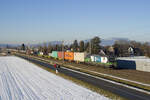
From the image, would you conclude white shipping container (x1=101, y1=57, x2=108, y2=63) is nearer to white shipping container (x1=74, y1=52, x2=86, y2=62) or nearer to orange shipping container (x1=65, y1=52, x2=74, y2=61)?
white shipping container (x1=74, y1=52, x2=86, y2=62)

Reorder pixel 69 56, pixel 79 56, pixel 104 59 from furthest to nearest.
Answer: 1. pixel 69 56
2. pixel 79 56
3. pixel 104 59

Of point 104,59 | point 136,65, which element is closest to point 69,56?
point 104,59

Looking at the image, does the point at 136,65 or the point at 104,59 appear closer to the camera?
the point at 136,65

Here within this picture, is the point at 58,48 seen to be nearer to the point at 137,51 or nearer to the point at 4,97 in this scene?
the point at 137,51

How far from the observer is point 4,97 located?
17.3 metres

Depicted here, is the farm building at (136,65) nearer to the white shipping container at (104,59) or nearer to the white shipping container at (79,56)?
the white shipping container at (104,59)

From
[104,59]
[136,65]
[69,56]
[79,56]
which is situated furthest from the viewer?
[69,56]

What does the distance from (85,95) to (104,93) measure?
2243mm

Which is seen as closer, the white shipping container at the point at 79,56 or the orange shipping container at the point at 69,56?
the white shipping container at the point at 79,56

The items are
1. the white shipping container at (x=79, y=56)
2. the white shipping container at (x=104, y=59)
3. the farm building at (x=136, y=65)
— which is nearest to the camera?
the farm building at (x=136, y=65)

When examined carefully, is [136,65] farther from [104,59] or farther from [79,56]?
[79,56]

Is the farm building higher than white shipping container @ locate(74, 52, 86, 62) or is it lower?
lower

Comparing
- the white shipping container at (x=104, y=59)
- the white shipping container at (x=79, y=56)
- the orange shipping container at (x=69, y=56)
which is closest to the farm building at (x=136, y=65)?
the white shipping container at (x=104, y=59)

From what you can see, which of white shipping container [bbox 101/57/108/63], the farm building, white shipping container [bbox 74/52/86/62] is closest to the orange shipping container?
white shipping container [bbox 74/52/86/62]
